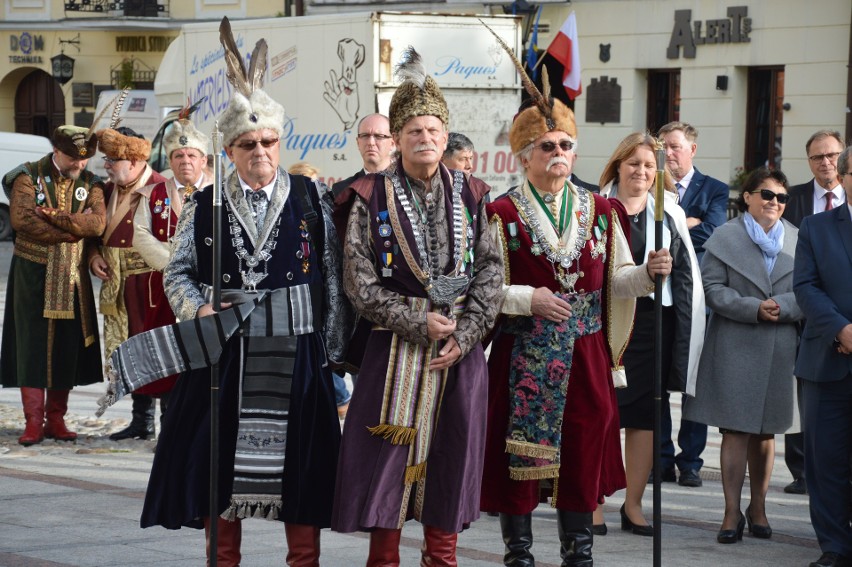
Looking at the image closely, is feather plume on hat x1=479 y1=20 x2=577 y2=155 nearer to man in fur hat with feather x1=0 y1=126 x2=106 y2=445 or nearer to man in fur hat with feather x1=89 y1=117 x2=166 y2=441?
man in fur hat with feather x1=89 y1=117 x2=166 y2=441

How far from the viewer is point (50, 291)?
9250 millimetres

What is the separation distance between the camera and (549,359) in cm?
593

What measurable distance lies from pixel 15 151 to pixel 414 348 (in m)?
23.4

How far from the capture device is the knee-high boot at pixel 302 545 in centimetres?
553

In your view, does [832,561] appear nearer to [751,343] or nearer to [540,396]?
[751,343]

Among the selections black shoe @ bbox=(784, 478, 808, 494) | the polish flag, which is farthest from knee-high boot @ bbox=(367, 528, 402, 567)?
the polish flag

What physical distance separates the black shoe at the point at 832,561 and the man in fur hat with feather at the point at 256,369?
229cm

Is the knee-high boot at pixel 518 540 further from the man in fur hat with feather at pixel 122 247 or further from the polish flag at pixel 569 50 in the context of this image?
the polish flag at pixel 569 50

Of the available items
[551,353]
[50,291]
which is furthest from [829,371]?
[50,291]

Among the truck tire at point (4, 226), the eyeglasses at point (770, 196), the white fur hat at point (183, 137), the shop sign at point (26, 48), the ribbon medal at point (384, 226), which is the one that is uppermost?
the shop sign at point (26, 48)

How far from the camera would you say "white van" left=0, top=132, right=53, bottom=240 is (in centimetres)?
2734

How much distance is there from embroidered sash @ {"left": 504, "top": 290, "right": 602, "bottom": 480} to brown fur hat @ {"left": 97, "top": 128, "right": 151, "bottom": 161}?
12.1ft

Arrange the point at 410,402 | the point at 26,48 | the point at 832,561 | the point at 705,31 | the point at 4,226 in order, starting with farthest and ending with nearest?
the point at 26,48 → the point at 4,226 → the point at 705,31 → the point at 832,561 → the point at 410,402

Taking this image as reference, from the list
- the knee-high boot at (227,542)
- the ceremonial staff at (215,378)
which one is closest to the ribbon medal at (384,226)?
the ceremonial staff at (215,378)
